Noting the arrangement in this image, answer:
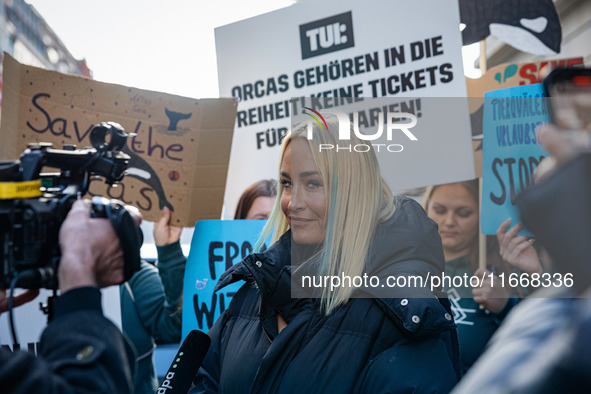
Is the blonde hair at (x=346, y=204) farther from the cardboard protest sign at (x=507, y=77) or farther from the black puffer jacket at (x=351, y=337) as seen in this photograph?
the cardboard protest sign at (x=507, y=77)

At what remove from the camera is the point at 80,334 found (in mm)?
1062

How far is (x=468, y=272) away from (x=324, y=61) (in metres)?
1.26

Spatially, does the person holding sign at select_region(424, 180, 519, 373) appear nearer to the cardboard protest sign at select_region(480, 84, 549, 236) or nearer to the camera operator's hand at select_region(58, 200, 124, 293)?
the cardboard protest sign at select_region(480, 84, 549, 236)

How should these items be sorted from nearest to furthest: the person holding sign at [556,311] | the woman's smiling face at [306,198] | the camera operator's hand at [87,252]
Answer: the person holding sign at [556,311], the camera operator's hand at [87,252], the woman's smiling face at [306,198]

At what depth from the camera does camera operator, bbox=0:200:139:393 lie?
0.97 metres

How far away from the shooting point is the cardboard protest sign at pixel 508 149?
2117mm

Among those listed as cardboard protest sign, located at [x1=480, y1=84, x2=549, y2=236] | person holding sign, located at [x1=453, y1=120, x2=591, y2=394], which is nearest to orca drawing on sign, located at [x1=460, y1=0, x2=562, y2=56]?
cardboard protest sign, located at [x1=480, y1=84, x2=549, y2=236]

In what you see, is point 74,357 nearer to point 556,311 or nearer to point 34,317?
point 556,311

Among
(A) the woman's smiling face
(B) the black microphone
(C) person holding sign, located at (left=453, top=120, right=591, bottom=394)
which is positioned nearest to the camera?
(C) person holding sign, located at (left=453, top=120, right=591, bottom=394)

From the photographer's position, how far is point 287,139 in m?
1.96

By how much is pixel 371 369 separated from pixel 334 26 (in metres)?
1.94

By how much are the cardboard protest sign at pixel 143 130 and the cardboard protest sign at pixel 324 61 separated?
298 millimetres

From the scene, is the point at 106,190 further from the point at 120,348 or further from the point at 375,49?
the point at 120,348

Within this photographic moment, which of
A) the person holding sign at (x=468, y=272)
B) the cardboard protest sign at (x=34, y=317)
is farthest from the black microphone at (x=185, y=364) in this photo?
the person holding sign at (x=468, y=272)
